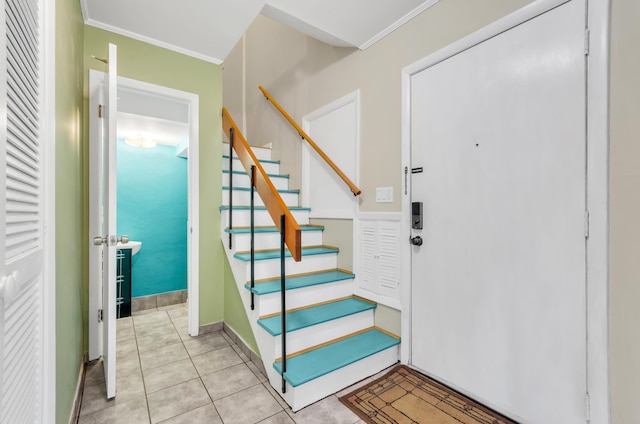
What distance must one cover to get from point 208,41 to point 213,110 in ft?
1.82

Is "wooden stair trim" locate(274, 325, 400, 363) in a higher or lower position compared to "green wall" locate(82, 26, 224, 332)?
lower

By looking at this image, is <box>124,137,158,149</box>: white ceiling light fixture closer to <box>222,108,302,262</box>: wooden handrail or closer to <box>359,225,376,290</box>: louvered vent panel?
<box>222,108,302,262</box>: wooden handrail

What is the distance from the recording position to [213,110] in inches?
104

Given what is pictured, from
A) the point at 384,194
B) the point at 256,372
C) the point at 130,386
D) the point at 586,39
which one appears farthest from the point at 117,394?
the point at 586,39

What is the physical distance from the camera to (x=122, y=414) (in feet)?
5.14

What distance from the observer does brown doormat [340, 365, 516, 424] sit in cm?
150

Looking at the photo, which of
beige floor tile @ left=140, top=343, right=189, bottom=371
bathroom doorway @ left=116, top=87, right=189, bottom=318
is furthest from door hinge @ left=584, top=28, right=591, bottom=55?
bathroom doorway @ left=116, top=87, right=189, bottom=318

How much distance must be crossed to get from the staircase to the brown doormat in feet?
0.41

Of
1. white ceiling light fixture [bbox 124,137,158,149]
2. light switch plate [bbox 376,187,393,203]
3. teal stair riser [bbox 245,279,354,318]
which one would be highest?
white ceiling light fixture [bbox 124,137,158,149]

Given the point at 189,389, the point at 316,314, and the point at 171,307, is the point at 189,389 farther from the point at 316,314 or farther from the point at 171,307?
the point at 171,307

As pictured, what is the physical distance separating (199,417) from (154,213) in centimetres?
277

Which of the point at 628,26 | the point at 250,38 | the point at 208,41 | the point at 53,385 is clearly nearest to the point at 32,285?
the point at 53,385

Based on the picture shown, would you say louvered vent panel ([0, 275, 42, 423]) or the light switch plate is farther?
the light switch plate

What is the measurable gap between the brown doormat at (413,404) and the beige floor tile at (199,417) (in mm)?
719
